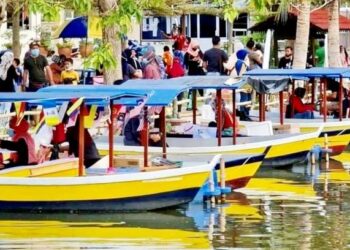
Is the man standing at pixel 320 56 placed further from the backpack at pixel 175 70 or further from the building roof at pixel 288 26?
the backpack at pixel 175 70

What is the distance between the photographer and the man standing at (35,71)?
30828 mm

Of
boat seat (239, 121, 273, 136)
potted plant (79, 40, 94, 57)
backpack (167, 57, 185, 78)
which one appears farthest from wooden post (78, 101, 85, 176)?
backpack (167, 57, 185, 78)

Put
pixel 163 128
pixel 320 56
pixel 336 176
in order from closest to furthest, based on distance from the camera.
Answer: pixel 163 128
pixel 336 176
pixel 320 56

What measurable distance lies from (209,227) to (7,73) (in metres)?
11.2

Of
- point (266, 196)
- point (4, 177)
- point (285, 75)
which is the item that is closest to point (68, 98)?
point (4, 177)

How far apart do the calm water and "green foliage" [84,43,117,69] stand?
11.8 ft

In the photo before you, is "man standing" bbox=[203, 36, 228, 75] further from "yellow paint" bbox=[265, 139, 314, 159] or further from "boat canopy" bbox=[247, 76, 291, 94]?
"yellow paint" bbox=[265, 139, 314, 159]

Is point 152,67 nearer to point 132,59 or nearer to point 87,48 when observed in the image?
point 132,59

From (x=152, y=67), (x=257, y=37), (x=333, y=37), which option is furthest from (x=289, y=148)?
(x=257, y=37)

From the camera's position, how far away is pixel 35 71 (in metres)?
30.8

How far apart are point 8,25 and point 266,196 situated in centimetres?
2858

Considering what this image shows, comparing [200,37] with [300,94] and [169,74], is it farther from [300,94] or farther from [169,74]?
[300,94]

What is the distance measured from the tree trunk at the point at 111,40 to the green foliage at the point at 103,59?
876mm

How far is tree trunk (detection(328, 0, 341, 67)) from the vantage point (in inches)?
1550
